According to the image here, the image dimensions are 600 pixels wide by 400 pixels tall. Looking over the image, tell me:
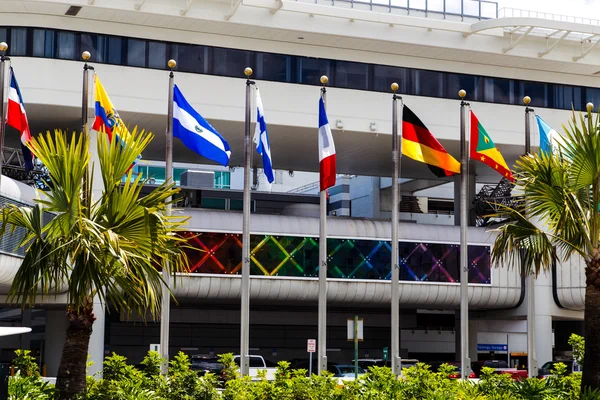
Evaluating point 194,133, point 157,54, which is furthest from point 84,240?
point 157,54

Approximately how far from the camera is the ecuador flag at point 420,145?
32.1 m

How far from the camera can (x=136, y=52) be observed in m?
42.8

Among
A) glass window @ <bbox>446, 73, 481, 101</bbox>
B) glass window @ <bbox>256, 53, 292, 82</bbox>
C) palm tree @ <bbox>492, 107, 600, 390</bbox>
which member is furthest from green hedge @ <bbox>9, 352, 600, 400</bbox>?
glass window @ <bbox>446, 73, 481, 101</bbox>

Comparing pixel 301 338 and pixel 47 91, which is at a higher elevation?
pixel 47 91

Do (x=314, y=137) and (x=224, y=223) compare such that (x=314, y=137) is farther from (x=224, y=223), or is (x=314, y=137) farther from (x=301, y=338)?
(x=301, y=338)

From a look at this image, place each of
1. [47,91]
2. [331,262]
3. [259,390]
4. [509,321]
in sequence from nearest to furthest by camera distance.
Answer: [259,390]
[47,91]
[331,262]
[509,321]

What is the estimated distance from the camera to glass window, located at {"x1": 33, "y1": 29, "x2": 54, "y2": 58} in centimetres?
4150

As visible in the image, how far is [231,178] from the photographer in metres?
85.4

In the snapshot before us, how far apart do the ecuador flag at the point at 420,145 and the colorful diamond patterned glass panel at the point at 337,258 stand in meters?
15.6

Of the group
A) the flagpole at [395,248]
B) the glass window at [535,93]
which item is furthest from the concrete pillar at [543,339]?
the flagpole at [395,248]

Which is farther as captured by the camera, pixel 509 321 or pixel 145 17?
pixel 509 321

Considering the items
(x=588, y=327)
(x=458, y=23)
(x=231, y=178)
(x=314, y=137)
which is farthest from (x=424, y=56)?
(x=231, y=178)

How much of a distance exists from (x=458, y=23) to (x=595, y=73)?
886 centimetres

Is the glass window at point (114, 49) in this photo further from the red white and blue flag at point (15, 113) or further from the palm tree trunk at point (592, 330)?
the palm tree trunk at point (592, 330)
